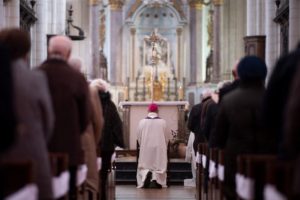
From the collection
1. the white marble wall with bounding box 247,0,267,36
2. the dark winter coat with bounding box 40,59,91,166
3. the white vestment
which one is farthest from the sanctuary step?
the dark winter coat with bounding box 40,59,91,166

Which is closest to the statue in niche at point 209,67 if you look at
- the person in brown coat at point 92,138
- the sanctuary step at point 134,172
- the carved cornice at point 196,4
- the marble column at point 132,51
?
the carved cornice at point 196,4

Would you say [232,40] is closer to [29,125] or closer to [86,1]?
[86,1]

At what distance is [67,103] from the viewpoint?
23.4 feet

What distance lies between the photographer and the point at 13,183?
5.00m

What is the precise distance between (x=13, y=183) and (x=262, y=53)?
1585cm

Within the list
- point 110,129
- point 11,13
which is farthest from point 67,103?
point 11,13

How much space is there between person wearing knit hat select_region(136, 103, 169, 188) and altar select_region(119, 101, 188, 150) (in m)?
3.18

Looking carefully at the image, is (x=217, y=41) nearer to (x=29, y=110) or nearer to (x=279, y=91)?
(x=279, y=91)

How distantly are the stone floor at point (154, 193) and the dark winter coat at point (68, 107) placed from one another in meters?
7.43

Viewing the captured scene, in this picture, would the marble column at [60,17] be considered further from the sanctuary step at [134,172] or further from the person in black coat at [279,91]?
the person in black coat at [279,91]

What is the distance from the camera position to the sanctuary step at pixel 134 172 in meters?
18.4

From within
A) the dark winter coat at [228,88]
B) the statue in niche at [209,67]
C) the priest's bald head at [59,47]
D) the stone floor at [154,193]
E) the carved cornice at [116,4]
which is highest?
the carved cornice at [116,4]

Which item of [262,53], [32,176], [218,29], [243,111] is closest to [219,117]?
[243,111]

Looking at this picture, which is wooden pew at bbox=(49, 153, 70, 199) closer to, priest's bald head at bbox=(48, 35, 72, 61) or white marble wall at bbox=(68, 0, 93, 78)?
priest's bald head at bbox=(48, 35, 72, 61)
